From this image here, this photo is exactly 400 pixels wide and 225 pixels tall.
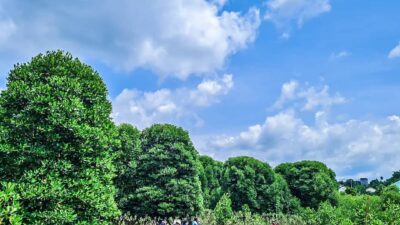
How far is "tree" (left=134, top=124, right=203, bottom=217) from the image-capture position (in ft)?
123

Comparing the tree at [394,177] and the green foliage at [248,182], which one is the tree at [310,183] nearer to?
the green foliage at [248,182]

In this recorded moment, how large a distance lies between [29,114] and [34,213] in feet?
11.7

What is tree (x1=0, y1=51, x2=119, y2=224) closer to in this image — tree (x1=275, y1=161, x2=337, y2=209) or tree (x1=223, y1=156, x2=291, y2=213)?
tree (x1=223, y1=156, x2=291, y2=213)

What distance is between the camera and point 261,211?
56625 millimetres

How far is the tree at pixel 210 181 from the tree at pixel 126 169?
2075 cm

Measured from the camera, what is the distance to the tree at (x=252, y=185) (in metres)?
54.9

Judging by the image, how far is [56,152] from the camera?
50.8 ft

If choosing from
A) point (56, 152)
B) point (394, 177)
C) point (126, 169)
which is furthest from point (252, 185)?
point (394, 177)

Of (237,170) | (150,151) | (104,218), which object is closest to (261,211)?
(237,170)

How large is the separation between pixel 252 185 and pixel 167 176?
20.1m

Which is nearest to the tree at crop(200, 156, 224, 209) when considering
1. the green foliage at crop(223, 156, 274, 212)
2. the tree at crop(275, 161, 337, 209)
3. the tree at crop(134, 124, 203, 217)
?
the green foliage at crop(223, 156, 274, 212)

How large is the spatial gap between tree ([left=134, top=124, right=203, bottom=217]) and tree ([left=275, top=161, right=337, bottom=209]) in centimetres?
2909

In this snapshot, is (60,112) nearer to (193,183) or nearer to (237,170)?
(193,183)

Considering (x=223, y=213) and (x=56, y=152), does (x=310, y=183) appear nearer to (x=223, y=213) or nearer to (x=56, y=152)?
(x=223, y=213)
